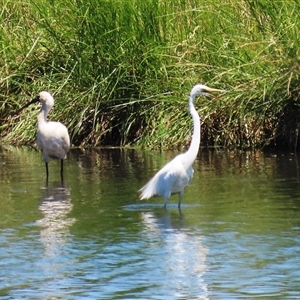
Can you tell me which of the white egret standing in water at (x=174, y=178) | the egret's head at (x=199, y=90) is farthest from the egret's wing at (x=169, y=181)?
the egret's head at (x=199, y=90)

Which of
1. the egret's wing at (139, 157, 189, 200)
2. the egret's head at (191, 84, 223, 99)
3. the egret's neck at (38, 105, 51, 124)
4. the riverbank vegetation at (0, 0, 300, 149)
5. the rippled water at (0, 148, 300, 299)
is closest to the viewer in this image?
the rippled water at (0, 148, 300, 299)

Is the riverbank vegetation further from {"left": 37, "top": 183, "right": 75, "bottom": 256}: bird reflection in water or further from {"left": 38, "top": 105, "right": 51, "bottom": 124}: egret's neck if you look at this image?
{"left": 37, "top": 183, "right": 75, "bottom": 256}: bird reflection in water

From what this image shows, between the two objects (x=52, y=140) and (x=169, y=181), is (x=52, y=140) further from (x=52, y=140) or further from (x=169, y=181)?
(x=169, y=181)

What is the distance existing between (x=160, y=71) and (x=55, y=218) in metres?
5.76

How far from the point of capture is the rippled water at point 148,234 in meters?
6.79

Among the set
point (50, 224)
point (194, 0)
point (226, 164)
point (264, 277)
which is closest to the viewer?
point (264, 277)

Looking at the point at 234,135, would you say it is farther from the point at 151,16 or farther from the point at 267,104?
the point at 151,16

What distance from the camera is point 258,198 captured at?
10203 millimetres

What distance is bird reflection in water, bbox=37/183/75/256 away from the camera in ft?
27.1

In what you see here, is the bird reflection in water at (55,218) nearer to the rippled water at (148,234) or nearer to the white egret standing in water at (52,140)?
the rippled water at (148,234)

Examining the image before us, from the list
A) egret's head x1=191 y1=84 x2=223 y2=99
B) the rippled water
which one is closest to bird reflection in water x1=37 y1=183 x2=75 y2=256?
the rippled water

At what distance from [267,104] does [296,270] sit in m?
6.75

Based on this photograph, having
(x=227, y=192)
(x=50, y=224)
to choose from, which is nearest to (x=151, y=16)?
(x=227, y=192)

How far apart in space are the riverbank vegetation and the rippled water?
1150mm
